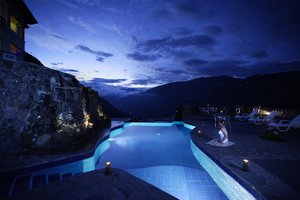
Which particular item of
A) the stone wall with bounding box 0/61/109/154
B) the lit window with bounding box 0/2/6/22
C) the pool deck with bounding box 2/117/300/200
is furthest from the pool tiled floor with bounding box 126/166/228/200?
the lit window with bounding box 0/2/6/22

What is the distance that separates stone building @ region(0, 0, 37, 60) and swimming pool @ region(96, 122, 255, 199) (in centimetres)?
1143

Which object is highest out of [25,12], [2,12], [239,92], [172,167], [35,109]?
[25,12]

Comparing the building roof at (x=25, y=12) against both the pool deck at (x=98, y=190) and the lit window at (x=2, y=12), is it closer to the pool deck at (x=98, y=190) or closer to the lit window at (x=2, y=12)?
the lit window at (x=2, y=12)

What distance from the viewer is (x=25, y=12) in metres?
15.8

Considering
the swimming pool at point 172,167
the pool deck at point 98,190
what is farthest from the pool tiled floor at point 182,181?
the pool deck at point 98,190

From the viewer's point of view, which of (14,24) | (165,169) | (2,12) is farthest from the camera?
(14,24)

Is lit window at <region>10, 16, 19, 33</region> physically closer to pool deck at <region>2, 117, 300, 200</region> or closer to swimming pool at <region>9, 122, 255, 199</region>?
swimming pool at <region>9, 122, 255, 199</region>

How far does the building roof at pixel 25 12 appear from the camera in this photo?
47.2 feet

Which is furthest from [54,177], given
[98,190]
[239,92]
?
[239,92]

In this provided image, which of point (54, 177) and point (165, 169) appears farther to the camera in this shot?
point (165, 169)

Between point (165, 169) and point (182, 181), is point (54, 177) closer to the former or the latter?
point (165, 169)

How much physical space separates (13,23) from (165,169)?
18.1 metres

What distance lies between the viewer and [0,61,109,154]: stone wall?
676cm

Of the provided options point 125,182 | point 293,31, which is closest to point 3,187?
point 125,182
